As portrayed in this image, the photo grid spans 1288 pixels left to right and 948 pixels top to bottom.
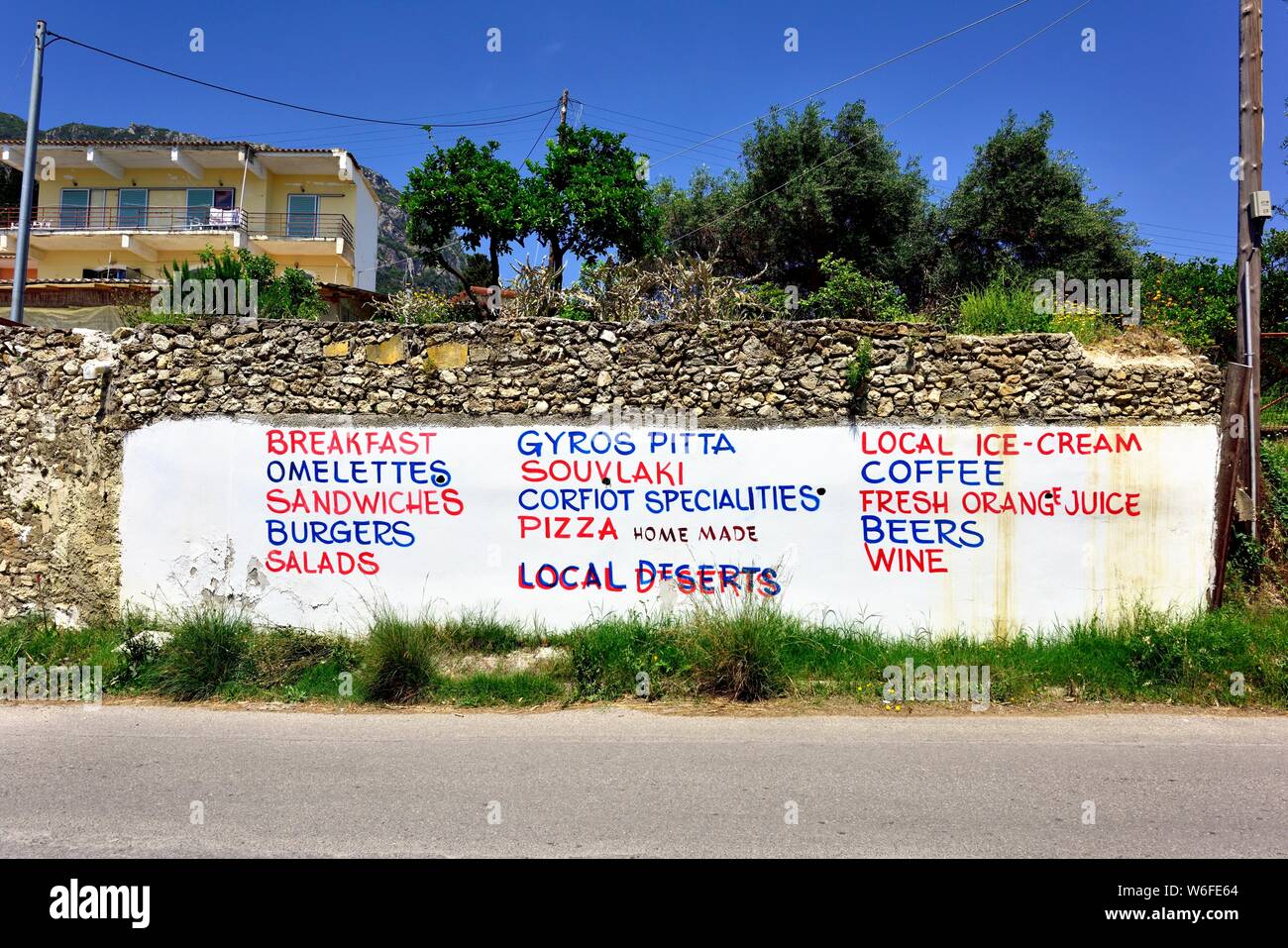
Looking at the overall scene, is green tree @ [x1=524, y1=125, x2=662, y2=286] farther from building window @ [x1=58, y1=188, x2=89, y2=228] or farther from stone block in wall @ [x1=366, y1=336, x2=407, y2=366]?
building window @ [x1=58, y1=188, x2=89, y2=228]

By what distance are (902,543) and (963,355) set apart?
1927 millimetres

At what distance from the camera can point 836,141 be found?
2142 centimetres

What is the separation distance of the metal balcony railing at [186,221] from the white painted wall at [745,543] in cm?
2830

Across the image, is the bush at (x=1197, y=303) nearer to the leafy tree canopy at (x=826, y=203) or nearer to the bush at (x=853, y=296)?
the bush at (x=853, y=296)

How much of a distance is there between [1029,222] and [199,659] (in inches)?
800

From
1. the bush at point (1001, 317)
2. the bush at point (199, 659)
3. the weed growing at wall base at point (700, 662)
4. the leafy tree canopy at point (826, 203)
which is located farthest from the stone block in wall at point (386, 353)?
the leafy tree canopy at point (826, 203)

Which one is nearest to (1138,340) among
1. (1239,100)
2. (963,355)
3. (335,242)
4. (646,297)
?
(963,355)

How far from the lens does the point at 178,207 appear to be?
33.0m

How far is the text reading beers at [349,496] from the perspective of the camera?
25.5ft

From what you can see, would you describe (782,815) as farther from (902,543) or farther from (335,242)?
(335,242)

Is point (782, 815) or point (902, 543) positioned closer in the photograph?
point (782, 815)

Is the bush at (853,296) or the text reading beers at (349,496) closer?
the text reading beers at (349,496)

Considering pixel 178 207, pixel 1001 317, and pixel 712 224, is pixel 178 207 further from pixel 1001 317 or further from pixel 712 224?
pixel 1001 317

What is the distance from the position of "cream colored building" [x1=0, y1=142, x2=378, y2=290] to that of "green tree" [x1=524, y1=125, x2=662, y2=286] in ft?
50.8
